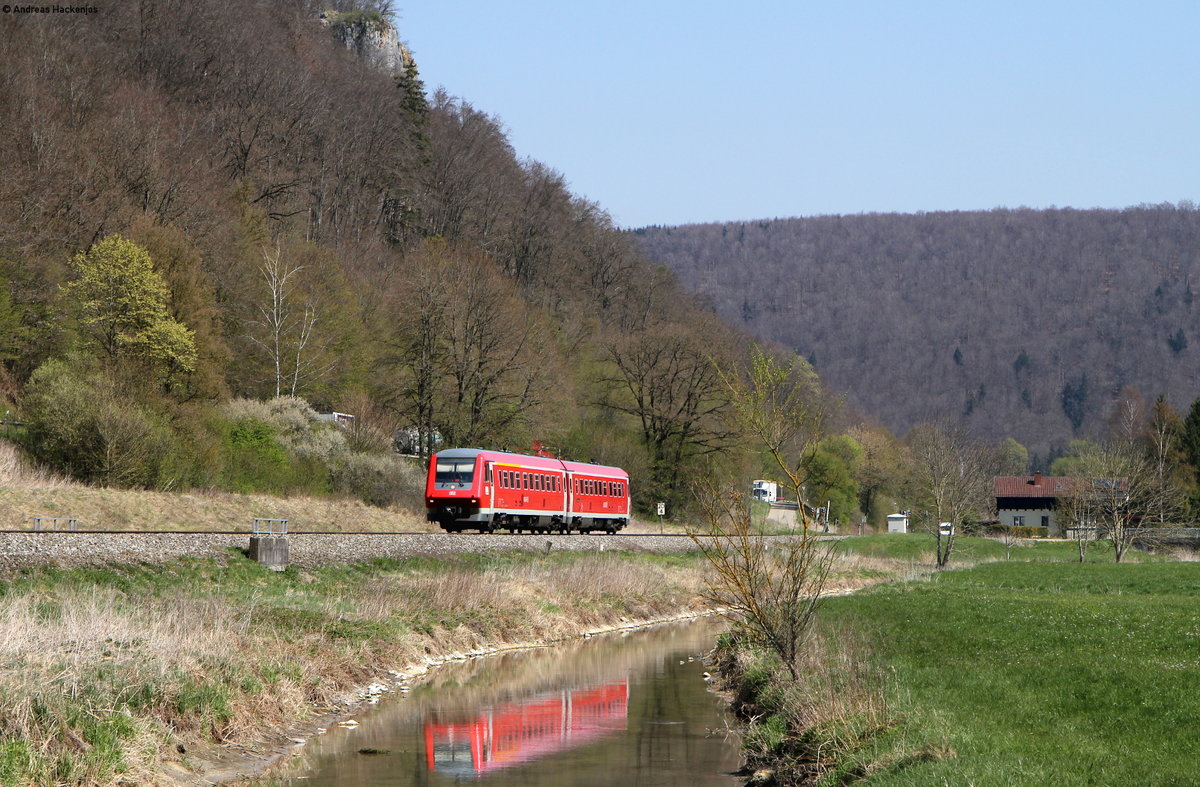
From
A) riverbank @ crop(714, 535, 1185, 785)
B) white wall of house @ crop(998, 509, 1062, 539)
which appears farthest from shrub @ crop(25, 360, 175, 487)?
white wall of house @ crop(998, 509, 1062, 539)

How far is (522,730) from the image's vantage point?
1820 centimetres

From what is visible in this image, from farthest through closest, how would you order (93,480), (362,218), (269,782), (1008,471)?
(1008,471)
(362,218)
(93,480)
(269,782)

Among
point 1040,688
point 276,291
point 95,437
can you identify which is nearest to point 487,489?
point 95,437

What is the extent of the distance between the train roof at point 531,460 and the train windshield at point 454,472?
0.18 meters

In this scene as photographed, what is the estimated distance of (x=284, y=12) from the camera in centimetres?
10712

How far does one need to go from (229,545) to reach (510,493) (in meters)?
19.0

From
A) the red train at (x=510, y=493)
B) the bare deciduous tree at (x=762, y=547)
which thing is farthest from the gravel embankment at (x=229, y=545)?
the bare deciduous tree at (x=762, y=547)

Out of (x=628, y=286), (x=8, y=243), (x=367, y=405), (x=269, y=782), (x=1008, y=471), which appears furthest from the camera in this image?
(x=1008, y=471)

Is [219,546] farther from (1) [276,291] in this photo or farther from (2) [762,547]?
(1) [276,291]

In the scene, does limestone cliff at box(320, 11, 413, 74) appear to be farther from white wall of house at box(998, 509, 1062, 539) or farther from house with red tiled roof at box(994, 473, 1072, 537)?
white wall of house at box(998, 509, 1062, 539)

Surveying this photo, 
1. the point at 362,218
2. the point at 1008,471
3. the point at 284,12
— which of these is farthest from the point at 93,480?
the point at 1008,471

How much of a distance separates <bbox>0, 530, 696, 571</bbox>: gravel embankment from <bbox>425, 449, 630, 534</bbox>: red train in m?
2.12

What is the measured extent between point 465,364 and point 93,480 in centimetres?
2373

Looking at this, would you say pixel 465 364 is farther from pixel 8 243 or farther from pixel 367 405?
pixel 8 243
